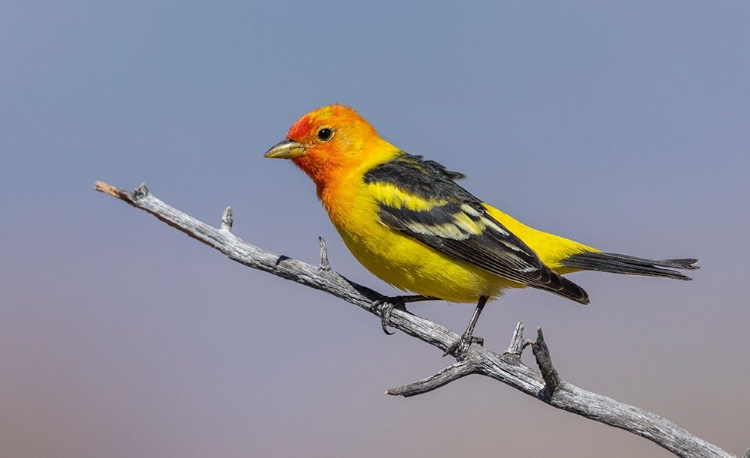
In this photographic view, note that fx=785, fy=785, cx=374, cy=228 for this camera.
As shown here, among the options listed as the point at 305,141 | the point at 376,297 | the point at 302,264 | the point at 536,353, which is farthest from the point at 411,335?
the point at 305,141

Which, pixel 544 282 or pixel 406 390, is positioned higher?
pixel 544 282

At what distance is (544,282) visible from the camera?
626cm

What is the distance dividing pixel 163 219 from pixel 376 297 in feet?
6.01

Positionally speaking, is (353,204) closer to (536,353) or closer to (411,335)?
(411,335)

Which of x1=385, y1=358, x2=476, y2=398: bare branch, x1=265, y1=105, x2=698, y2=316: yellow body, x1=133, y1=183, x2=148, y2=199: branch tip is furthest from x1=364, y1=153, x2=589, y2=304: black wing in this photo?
x1=133, y1=183, x2=148, y2=199: branch tip

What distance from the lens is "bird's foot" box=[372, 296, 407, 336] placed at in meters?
6.39

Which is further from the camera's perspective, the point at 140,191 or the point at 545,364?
the point at 140,191

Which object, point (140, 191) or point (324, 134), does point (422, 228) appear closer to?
point (324, 134)

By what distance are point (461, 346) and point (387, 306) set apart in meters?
0.74

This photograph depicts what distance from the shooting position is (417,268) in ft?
20.6

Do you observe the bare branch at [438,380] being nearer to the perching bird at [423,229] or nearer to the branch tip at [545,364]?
the perching bird at [423,229]

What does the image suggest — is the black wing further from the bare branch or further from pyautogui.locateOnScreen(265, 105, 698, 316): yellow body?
the bare branch

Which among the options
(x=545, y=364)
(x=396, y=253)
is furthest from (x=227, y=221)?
(x=545, y=364)

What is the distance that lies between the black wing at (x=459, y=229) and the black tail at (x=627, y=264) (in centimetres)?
62
